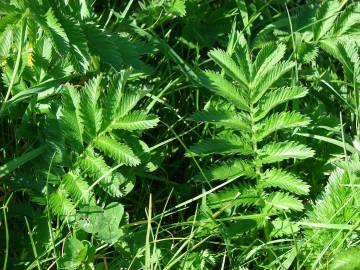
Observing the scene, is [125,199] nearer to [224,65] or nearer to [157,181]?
[157,181]

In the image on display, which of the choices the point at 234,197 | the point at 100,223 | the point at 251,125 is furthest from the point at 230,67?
the point at 100,223

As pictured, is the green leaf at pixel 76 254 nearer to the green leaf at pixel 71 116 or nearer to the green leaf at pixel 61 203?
the green leaf at pixel 61 203

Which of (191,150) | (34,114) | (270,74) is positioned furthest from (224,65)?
(34,114)

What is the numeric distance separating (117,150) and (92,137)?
0.33 feet

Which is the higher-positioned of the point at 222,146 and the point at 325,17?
the point at 325,17

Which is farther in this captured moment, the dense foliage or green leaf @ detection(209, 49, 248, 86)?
green leaf @ detection(209, 49, 248, 86)

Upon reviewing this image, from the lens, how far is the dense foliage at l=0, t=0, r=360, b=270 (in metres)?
2.12

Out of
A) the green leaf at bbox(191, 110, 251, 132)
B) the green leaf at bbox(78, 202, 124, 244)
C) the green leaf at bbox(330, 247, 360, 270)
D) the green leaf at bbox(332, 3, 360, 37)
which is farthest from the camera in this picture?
the green leaf at bbox(332, 3, 360, 37)

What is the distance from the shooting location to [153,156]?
2365 mm

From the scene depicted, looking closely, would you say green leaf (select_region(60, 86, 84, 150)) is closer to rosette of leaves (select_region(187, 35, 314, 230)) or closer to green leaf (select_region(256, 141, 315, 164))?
rosette of leaves (select_region(187, 35, 314, 230))

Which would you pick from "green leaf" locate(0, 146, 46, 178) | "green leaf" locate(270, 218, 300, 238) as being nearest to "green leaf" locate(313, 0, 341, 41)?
"green leaf" locate(270, 218, 300, 238)

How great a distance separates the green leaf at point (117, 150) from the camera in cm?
210

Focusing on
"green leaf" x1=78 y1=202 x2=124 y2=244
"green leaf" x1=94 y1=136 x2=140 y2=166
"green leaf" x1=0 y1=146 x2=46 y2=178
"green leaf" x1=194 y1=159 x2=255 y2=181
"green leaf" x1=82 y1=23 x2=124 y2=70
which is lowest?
"green leaf" x1=78 y1=202 x2=124 y2=244

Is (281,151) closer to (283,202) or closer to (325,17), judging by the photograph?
(283,202)
